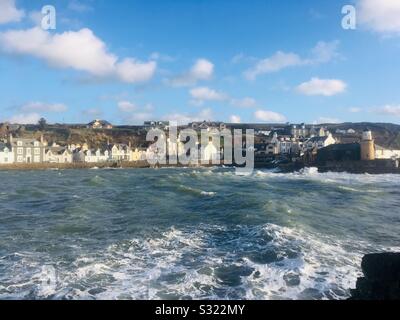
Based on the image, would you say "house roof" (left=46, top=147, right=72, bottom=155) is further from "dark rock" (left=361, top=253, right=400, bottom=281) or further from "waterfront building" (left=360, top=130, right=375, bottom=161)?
"dark rock" (left=361, top=253, right=400, bottom=281)

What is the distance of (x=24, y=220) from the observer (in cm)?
1583

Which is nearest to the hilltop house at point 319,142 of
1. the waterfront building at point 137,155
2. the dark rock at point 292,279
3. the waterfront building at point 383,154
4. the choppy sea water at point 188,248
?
the waterfront building at point 383,154

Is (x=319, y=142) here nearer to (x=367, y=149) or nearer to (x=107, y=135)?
(x=367, y=149)

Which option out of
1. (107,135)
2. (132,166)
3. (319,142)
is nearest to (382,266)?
(132,166)

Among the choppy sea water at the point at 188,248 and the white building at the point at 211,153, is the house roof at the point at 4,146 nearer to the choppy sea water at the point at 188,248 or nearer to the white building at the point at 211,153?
the white building at the point at 211,153

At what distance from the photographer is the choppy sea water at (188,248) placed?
863 centimetres

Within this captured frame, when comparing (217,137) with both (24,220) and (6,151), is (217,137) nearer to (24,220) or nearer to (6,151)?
(6,151)

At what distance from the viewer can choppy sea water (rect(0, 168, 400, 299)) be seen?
863cm

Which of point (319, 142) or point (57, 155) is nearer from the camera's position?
point (57, 155)

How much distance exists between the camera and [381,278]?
664 centimetres

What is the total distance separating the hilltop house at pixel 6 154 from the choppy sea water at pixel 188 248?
5332 centimetres

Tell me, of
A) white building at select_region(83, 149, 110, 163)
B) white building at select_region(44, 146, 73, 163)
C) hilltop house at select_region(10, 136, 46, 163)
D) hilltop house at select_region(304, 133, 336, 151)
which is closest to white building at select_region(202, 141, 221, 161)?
hilltop house at select_region(304, 133, 336, 151)

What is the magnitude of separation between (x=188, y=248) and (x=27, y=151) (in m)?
68.2
